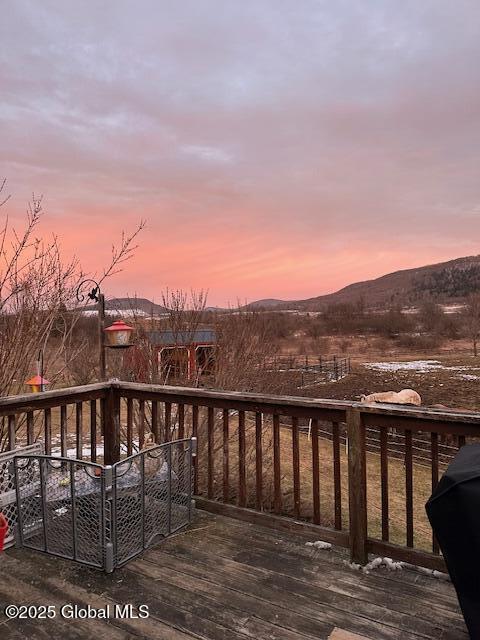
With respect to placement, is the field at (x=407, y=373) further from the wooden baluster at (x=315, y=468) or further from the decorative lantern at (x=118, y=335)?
the wooden baluster at (x=315, y=468)

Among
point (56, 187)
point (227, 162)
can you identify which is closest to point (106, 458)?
point (56, 187)

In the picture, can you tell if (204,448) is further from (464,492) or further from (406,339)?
(406,339)

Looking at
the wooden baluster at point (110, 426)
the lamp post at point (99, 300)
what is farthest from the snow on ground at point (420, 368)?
A: the wooden baluster at point (110, 426)

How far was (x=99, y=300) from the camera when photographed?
16.9 ft

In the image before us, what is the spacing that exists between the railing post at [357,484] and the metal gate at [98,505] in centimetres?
106

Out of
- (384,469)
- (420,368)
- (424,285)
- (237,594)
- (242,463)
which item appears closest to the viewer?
(237,594)

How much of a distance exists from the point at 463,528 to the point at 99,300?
445 centimetres

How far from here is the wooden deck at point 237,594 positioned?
191 cm

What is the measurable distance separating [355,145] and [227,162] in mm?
2926

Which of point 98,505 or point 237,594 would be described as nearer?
point 237,594

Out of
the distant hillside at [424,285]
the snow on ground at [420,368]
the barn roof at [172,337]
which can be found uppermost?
the distant hillside at [424,285]

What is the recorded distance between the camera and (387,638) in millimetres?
1862

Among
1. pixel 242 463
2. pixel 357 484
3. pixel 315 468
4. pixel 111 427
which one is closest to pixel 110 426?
pixel 111 427

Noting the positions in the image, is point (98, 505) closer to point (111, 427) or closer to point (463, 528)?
point (111, 427)
